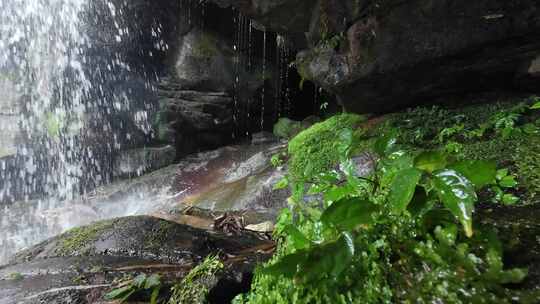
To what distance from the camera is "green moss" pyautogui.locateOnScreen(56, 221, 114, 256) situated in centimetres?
355

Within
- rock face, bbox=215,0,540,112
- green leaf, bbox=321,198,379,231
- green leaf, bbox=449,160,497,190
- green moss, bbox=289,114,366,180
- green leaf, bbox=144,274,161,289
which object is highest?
rock face, bbox=215,0,540,112

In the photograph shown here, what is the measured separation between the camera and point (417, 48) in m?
5.52

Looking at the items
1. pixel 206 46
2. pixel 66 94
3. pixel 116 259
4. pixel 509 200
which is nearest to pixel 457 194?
pixel 509 200

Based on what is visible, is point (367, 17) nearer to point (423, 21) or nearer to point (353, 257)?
point (423, 21)

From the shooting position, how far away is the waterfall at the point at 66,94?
473 inches

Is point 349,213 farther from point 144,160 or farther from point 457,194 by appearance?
point 144,160

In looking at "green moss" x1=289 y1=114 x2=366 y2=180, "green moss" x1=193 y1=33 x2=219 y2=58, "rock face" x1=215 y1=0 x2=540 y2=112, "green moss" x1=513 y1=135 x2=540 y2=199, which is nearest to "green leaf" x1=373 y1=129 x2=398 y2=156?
"green moss" x1=513 y1=135 x2=540 y2=199

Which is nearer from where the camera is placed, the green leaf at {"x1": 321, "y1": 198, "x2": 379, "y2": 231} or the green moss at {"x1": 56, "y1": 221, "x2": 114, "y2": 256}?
the green leaf at {"x1": 321, "y1": 198, "x2": 379, "y2": 231}

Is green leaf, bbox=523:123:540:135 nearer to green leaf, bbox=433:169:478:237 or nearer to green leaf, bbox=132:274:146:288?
green leaf, bbox=433:169:478:237

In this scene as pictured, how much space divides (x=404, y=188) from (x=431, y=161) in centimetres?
15

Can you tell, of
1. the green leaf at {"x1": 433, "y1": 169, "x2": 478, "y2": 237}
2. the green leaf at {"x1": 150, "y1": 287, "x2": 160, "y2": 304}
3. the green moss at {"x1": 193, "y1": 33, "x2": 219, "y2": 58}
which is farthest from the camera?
the green moss at {"x1": 193, "y1": 33, "x2": 219, "y2": 58}

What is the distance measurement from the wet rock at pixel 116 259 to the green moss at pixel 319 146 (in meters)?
2.49

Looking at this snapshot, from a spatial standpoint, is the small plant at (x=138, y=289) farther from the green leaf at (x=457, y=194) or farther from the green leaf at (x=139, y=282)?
the green leaf at (x=457, y=194)

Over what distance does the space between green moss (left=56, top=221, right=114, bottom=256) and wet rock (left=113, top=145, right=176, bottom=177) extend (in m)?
7.50
